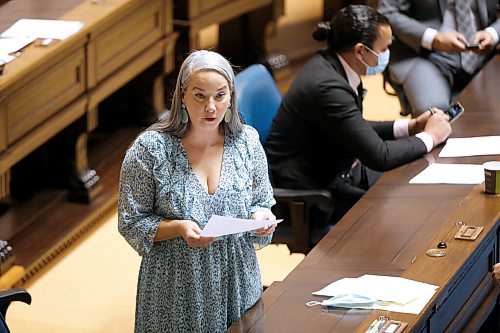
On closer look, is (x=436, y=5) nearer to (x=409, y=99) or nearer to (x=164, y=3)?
(x=409, y=99)

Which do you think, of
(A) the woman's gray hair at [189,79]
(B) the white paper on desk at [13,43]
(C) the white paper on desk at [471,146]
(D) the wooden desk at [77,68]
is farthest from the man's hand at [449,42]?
(A) the woman's gray hair at [189,79]

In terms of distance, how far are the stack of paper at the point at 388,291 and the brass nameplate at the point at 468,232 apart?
370mm

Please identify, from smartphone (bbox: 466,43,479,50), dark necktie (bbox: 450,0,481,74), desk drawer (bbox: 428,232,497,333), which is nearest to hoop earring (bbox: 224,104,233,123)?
desk drawer (bbox: 428,232,497,333)

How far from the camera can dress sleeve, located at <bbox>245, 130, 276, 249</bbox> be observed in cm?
393

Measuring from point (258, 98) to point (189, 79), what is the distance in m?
1.46

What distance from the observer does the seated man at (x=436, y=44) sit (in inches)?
239

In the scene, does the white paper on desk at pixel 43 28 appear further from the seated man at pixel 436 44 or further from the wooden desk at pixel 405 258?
the wooden desk at pixel 405 258

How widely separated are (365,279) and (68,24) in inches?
103

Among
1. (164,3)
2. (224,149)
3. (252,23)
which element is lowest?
(252,23)

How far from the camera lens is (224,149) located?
391cm

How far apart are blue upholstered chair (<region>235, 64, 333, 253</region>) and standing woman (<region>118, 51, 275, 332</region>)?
3.06 feet

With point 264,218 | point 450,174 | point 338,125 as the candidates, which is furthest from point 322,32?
point 264,218

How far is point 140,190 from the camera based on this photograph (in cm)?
380

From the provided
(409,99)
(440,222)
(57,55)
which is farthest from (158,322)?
(409,99)
